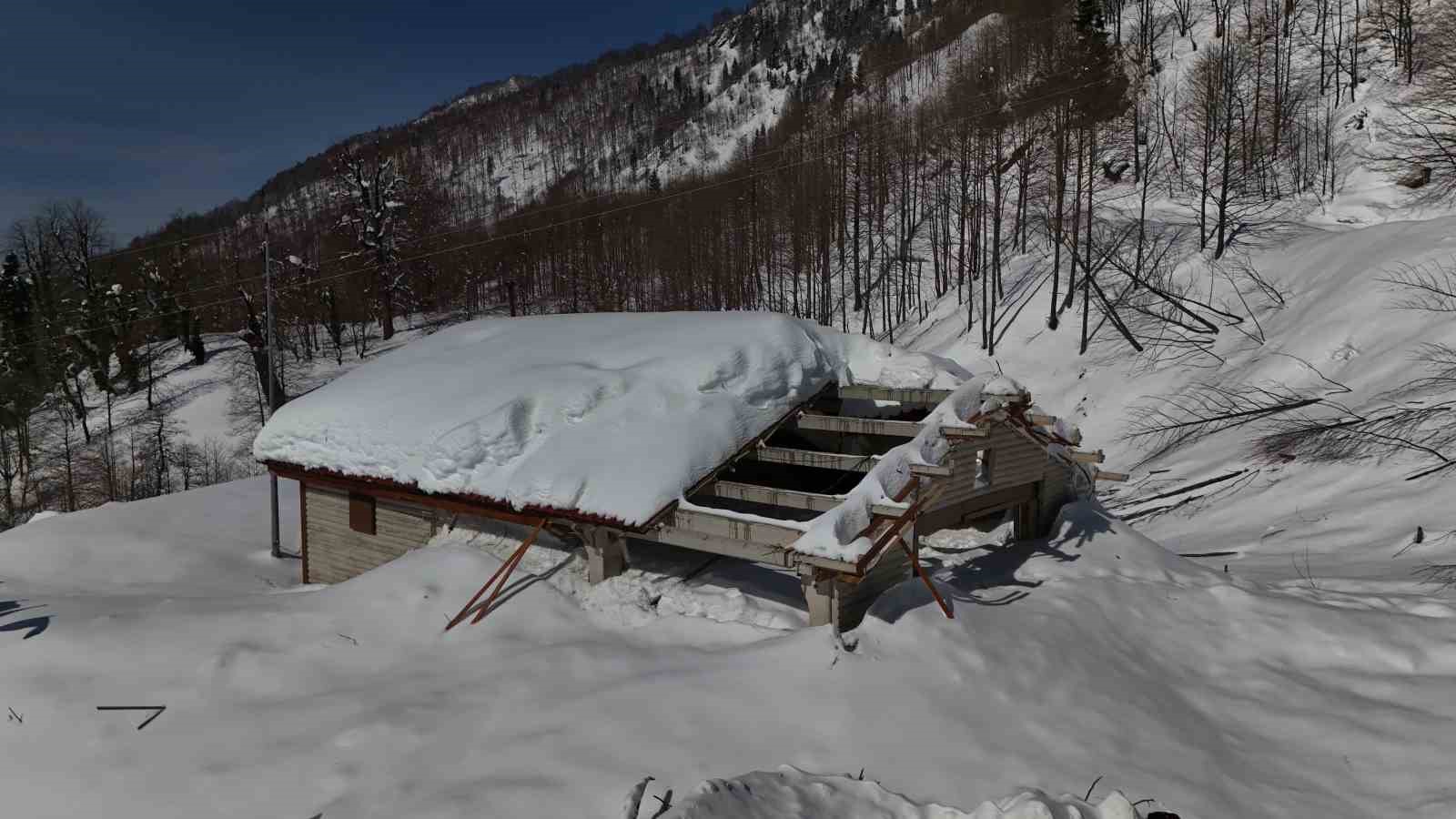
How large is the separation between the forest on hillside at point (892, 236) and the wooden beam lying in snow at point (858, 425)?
707cm


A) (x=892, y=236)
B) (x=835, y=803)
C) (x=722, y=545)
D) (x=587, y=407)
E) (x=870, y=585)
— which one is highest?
(x=892, y=236)

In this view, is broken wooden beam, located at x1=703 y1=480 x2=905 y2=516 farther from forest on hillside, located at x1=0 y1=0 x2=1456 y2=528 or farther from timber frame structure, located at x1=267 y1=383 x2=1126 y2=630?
forest on hillside, located at x1=0 y1=0 x2=1456 y2=528

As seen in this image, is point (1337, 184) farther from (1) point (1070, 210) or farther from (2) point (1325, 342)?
(2) point (1325, 342)

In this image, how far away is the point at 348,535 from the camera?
12.4m

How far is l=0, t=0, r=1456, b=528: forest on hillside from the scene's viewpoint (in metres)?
29.7

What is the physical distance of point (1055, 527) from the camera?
36.5ft

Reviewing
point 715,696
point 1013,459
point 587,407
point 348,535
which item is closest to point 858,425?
point 1013,459

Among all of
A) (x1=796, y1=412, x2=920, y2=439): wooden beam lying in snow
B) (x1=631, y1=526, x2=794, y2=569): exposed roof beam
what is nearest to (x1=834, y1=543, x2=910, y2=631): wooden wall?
(x1=631, y1=526, x2=794, y2=569): exposed roof beam

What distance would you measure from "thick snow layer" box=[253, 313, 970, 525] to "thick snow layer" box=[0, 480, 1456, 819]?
1.11 meters

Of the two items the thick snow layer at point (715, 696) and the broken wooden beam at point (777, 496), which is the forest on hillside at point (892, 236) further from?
the broken wooden beam at point (777, 496)

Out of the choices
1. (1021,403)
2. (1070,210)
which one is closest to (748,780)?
(1021,403)

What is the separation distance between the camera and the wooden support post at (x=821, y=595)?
24.3ft

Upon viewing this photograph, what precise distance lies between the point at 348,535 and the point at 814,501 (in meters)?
7.79

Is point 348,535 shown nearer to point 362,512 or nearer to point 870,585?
point 362,512
